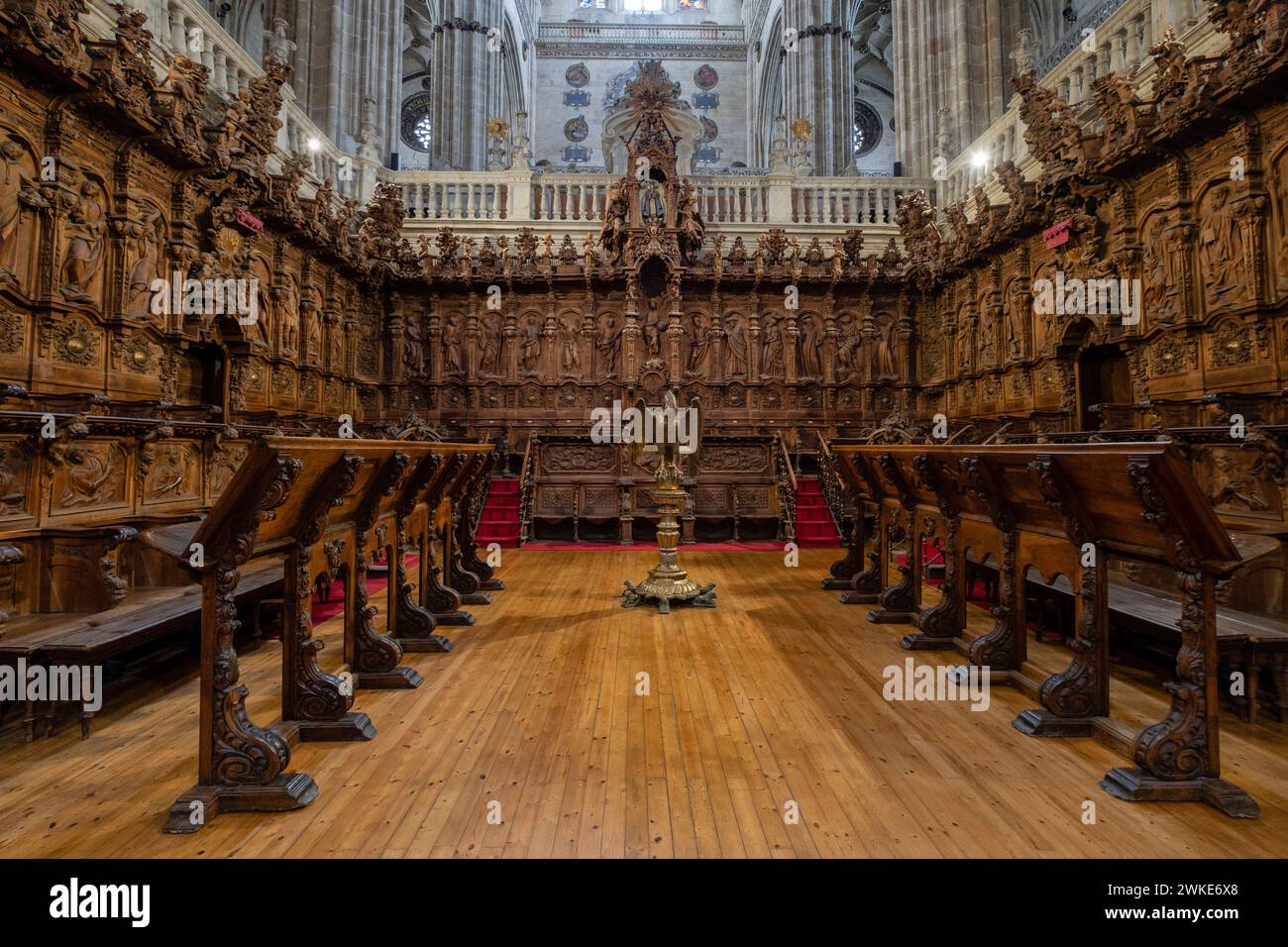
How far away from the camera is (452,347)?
12.1 meters

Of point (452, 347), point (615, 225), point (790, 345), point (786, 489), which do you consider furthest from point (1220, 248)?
point (452, 347)

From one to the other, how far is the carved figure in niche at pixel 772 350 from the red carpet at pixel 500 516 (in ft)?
17.6

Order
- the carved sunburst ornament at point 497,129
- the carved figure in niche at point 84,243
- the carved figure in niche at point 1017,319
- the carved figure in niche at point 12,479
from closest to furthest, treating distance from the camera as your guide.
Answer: the carved figure in niche at point 12,479 → the carved figure in niche at point 84,243 → the carved figure in niche at point 1017,319 → the carved sunburst ornament at point 497,129

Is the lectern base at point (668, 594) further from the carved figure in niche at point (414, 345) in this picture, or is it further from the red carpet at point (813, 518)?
the carved figure in niche at point (414, 345)

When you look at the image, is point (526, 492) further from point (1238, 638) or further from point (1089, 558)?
point (1238, 638)

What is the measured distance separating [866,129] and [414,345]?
30902 millimetres

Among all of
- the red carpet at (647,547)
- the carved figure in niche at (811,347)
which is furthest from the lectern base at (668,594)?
the carved figure in niche at (811,347)

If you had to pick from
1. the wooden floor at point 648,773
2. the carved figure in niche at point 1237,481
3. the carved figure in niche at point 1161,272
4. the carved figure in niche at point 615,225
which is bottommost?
the wooden floor at point 648,773

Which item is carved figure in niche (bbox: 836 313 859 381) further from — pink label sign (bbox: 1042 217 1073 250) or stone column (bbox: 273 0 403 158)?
stone column (bbox: 273 0 403 158)

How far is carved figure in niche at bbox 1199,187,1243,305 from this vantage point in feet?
19.1

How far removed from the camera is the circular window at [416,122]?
103ft

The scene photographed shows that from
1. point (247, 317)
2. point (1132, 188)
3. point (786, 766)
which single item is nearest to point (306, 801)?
point (786, 766)
